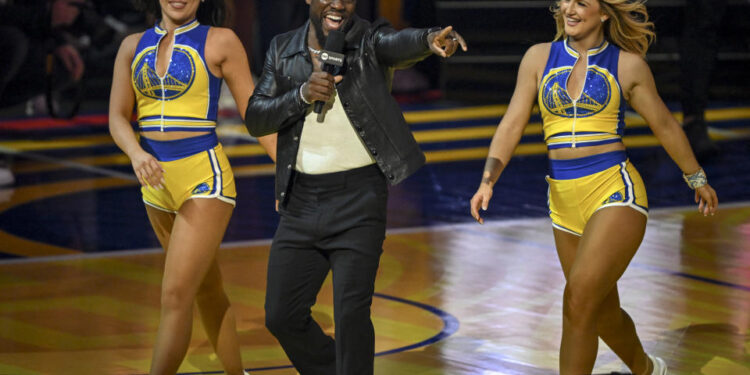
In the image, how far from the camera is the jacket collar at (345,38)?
4.68 meters

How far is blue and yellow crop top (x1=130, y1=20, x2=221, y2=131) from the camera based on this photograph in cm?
512

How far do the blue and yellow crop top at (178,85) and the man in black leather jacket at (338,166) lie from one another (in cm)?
39

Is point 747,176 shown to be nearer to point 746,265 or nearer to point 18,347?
point 746,265

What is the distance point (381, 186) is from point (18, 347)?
2.51 m

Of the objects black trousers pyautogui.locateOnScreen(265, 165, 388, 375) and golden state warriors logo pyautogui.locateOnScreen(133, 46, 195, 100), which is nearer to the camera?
black trousers pyautogui.locateOnScreen(265, 165, 388, 375)

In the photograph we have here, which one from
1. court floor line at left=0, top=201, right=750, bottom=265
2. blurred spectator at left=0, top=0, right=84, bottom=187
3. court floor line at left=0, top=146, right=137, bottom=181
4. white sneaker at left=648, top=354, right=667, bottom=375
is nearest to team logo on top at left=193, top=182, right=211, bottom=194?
white sneaker at left=648, top=354, right=667, bottom=375

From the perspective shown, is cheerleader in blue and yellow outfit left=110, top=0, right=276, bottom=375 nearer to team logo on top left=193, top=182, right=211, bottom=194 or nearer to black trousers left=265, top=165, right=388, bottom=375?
team logo on top left=193, top=182, right=211, bottom=194

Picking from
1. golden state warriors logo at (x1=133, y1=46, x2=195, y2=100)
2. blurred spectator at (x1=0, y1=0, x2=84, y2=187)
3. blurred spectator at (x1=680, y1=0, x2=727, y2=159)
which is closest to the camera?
golden state warriors logo at (x1=133, y1=46, x2=195, y2=100)

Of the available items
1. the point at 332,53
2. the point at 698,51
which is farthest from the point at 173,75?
the point at 698,51

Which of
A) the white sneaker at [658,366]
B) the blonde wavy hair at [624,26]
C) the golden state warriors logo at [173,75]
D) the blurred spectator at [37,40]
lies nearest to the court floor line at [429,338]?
the white sneaker at [658,366]

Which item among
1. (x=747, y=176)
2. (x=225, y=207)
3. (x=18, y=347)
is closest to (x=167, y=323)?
(x=225, y=207)

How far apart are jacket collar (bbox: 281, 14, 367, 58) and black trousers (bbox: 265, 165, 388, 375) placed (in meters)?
0.48

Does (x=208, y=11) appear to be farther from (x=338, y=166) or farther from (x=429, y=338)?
(x=429, y=338)

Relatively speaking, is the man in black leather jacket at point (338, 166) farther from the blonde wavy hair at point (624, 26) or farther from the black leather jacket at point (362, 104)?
the blonde wavy hair at point (624, 26)
